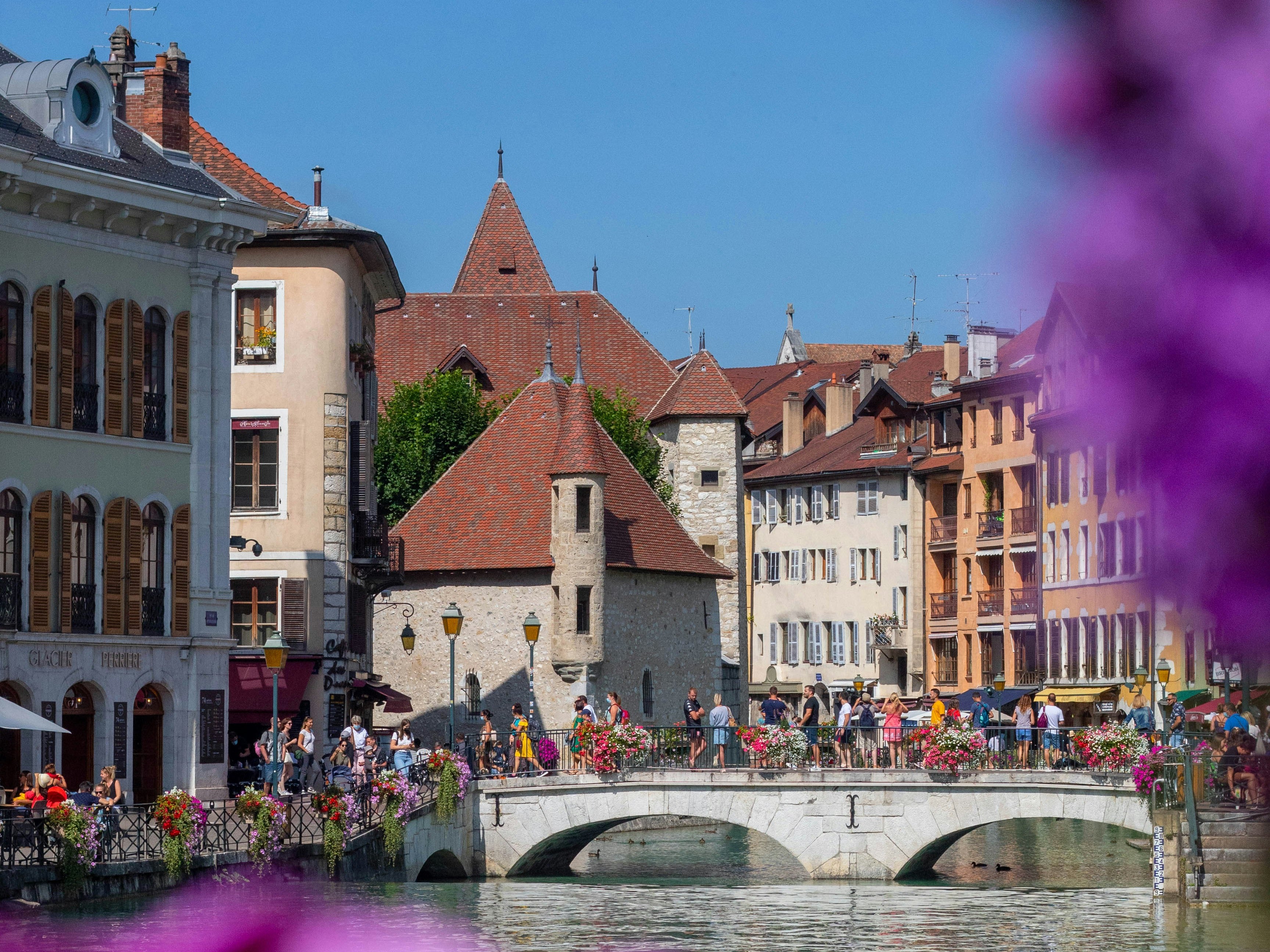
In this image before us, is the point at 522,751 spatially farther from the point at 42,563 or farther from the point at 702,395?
the point at 702,395

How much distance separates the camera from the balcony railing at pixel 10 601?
33.2 m

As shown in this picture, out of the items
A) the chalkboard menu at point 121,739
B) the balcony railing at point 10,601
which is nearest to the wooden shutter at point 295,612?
the chalkboard menu at point 121,739

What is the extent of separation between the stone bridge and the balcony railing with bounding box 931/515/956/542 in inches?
1595

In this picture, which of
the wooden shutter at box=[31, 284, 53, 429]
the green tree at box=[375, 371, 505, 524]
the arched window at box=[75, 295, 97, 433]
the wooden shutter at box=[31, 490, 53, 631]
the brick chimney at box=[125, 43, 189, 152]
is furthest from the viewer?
the green tree at box=[375, 371, 505, 524]

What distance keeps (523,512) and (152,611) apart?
94.8 ft

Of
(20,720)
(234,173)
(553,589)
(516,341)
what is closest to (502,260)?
(516,341)

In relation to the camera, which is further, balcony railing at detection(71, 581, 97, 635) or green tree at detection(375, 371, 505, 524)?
green tree at detection(375, 371, 505, 524)

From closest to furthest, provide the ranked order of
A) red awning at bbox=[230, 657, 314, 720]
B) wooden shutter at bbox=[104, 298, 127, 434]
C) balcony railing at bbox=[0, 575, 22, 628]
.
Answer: balcony railing at bbox=[0, 575, 22, 628]
wooden shutter at bbox=[104, 298, 127, 434]
red awning at bbox=[230, 657, 314, 720]

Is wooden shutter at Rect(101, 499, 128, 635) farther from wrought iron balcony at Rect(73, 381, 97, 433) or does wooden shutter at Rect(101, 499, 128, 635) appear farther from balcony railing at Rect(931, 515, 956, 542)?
balcony railing at Rect(931, 515, 956, 542)

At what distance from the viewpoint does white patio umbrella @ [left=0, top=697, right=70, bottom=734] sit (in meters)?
25.7

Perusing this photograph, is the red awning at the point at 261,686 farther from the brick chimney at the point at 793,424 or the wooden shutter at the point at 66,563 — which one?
the brick chimney at the point at 793,424

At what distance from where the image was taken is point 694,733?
4503 centimetres

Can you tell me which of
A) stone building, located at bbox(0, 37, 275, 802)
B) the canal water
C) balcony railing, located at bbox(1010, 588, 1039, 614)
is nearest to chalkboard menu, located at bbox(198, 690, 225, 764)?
stone building, located at bbox(0, 37, 275, 802)

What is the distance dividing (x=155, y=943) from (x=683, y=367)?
84.0 meters
